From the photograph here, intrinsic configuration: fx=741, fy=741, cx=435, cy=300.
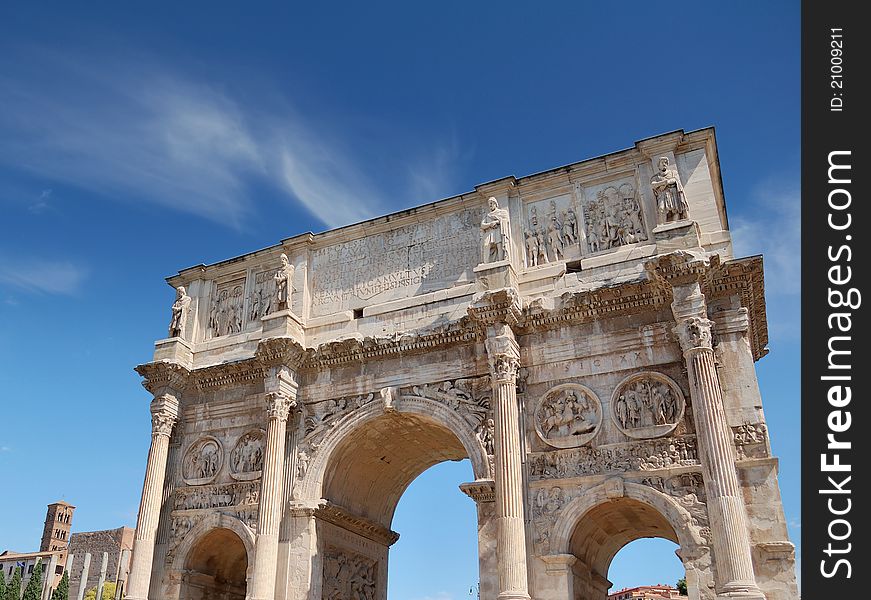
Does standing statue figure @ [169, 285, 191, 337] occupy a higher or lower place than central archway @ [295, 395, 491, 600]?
higher

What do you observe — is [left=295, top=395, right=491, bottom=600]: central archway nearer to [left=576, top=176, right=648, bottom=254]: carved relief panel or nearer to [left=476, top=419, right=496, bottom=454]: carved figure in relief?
[left=476, top=419, right=496, bottom=454]: carved figure in relief

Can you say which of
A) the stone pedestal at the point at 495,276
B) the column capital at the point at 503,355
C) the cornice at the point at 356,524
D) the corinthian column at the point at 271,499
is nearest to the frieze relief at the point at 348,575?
the cornice at the point at 356,524

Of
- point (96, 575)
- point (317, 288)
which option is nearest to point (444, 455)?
point (317, 288)

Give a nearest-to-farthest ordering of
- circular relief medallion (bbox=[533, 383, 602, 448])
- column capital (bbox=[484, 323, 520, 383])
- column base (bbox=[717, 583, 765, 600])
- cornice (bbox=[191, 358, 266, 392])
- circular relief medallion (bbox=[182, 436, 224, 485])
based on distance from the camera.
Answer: column base (bbox=[717, 583, 765, 600])
circular relief medallion (bbox=[533, 383, 602, 448])
column capital (bbox=[484, 323, 520, 383])
circular relief medallion (bbox=[182, 436, 224, 485])
cornice (bbox=[191, 358, 266, 392])

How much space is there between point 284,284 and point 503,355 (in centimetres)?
592

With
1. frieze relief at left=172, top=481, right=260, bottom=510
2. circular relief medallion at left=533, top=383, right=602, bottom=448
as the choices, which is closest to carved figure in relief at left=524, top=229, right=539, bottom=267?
circular relief medallion at left=533, top=383, right=602, bottom=448

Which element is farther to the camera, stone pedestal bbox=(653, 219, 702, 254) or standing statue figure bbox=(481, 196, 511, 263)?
standing statue figure bbox=(481, 196, 511, 263)

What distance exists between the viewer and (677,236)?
1384cm

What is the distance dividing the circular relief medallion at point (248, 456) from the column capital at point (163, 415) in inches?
68.3

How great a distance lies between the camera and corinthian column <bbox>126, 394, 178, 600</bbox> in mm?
15383

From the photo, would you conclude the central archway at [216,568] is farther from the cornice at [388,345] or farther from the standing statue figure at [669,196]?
the standing statue figure at [669,196]

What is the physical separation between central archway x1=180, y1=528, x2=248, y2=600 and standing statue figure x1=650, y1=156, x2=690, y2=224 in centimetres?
1110

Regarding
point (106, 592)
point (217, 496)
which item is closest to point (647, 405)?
point (217, 496)

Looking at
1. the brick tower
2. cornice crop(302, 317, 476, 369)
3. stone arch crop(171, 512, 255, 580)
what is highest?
the brick tower
